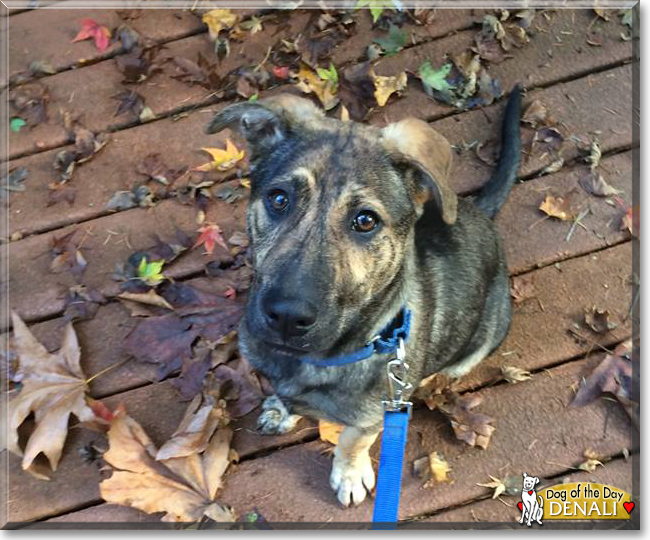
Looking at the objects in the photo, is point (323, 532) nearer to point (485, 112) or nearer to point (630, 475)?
point (630, 475)

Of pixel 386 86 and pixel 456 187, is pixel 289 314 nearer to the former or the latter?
pixel 456 187

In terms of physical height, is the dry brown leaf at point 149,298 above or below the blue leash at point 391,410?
below

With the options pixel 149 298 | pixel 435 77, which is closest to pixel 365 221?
pixel 149 298

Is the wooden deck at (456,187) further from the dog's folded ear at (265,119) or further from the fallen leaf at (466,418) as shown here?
the dog's folded ear at (265,119)

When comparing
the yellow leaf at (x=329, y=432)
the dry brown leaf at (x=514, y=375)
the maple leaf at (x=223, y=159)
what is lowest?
the yellow leaf at (x=329, y=432)

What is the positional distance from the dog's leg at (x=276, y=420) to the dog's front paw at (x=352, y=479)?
375 millimetres

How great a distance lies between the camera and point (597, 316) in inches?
158

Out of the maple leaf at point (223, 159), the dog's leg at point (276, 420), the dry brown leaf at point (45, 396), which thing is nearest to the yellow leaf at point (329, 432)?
the dog's leg at point (276, 420)

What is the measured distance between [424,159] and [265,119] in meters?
0.80

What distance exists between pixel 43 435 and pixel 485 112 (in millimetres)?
3920

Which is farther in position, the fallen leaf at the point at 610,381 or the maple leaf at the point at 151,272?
the maple leaf at the point at 151,272

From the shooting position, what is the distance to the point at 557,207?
14.2 ft

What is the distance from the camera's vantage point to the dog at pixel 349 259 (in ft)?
8.11

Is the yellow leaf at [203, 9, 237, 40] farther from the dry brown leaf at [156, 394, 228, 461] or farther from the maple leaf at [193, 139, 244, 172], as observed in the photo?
the dry brown leaf at [156, 394, 228, 461]
